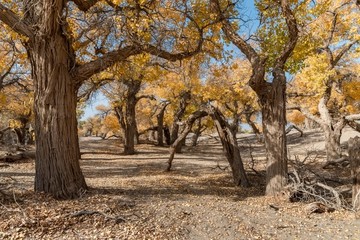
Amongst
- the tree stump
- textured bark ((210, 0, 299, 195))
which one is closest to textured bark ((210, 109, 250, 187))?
textured bark ((210, 0, 299, 195))

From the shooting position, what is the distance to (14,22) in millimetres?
6203

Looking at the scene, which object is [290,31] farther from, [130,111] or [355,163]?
[130,111]

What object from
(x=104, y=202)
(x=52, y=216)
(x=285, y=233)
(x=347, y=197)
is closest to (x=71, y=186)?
(x=104, y=202)

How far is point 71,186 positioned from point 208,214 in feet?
9.46

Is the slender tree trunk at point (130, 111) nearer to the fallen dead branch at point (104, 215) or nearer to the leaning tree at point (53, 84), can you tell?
the leaning tree at point (53, 84)

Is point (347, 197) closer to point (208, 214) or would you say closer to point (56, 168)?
point (208, 214)

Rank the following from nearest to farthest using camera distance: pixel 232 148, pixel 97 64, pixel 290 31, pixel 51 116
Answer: pixel 51 116 → pixel 97 64 → pixel 290 31 → pixel 232 148

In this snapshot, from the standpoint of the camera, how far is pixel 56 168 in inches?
253

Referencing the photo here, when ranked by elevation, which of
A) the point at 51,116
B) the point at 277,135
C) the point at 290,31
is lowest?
the point at 277,135

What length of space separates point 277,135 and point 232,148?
2.23 meters

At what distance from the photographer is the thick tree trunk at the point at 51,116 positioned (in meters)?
6.37

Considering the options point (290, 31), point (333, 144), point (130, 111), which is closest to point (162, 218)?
point (290, 31)

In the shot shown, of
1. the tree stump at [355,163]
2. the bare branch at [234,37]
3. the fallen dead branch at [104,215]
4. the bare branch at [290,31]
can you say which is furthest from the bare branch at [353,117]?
the fallen dead branch at [104,215]

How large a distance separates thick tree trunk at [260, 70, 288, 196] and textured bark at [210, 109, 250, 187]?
183cm
